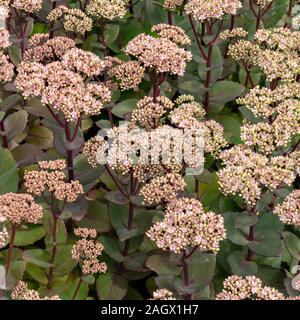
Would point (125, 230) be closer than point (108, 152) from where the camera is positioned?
No

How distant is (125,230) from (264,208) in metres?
1.01

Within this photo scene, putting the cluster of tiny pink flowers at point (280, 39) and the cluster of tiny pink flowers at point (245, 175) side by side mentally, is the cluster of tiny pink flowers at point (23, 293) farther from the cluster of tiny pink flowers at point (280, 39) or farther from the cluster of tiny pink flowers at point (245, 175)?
the cluster of tiny pink flowers at point (280, 39)

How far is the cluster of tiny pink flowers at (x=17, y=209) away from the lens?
146 inches

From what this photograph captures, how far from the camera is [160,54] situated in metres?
4.60

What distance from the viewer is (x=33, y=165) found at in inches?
194

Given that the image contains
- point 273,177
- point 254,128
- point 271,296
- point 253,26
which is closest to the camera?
point 271,296

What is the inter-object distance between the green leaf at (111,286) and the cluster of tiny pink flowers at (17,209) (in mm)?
804

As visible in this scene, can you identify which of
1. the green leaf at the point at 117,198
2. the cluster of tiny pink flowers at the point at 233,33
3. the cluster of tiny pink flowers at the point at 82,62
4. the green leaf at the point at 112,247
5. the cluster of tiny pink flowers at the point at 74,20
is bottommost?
the green leaf at the point at 112,247

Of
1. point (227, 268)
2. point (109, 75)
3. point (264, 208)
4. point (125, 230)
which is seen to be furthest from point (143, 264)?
point (109, 75)

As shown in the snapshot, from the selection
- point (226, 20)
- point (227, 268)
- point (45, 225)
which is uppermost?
point (226, 20)

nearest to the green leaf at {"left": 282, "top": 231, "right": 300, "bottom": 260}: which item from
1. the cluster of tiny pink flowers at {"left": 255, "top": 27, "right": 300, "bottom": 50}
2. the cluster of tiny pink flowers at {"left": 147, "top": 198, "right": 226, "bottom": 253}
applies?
the cluster of tiny pink flowers at {"left": 147, "top": 198, "right": 226, "bottom": 253}

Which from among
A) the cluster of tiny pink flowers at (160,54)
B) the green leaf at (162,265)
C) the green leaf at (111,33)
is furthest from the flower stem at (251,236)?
the green leaf at (111,33)

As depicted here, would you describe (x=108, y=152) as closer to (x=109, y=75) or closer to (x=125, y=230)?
(x=125, y=230)

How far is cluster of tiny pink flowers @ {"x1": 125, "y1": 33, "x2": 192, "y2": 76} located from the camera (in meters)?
4.60
